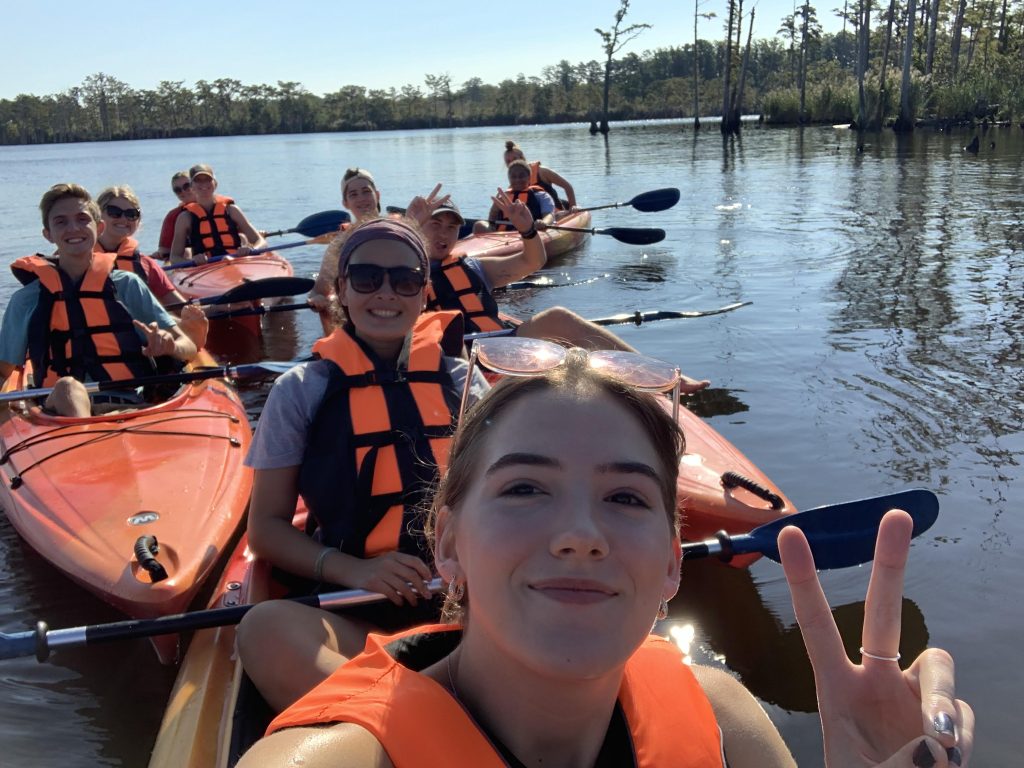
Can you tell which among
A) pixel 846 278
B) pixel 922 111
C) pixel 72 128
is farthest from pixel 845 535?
pixel 72 128

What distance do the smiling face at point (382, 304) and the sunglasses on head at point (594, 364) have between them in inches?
52.7

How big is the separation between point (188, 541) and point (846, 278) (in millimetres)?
7746

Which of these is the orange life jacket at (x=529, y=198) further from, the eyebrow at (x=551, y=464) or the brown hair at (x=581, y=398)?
the eyebrow at (x=551, y=464)

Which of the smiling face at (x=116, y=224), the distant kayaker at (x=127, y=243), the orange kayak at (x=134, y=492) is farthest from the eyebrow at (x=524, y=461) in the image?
the smiling face at (x=116, y=224)

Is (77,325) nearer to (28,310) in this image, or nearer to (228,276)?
(28,310)

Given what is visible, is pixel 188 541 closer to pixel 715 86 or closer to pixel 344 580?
pixel 344 580

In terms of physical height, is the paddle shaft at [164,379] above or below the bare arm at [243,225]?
below

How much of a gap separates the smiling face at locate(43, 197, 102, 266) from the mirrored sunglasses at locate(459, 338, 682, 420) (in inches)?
153

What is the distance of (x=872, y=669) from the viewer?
1.08 meters

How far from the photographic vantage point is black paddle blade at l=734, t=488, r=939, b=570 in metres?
2.88

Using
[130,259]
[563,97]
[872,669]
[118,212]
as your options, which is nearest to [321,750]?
[872,669]

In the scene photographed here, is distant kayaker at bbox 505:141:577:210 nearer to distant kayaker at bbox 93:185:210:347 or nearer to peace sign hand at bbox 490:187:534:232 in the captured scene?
distant kayaker at bbox 93:185:210:347

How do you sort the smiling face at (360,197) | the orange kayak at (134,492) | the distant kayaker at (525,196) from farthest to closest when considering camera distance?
1. the distant kayaker at (525,196)
2. the smiling face at (360,197)
3. the orange kayak at (134,492)

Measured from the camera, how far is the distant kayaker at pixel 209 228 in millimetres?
9047
